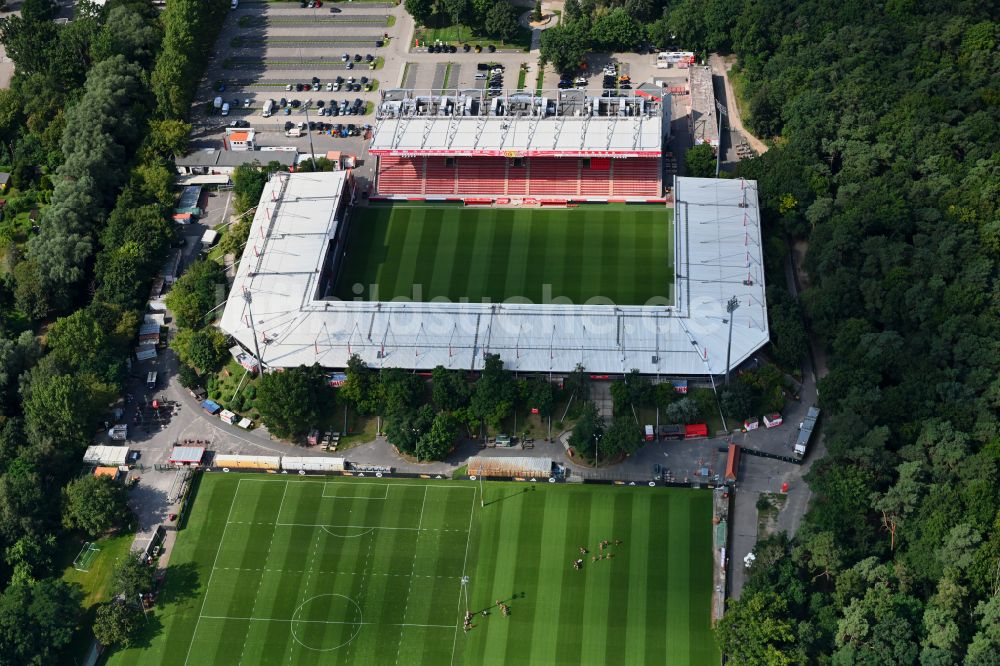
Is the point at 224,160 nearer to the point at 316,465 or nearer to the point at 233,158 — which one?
the point at 233,158

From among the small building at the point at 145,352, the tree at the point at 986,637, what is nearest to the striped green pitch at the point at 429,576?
the small building at the point at 145,352

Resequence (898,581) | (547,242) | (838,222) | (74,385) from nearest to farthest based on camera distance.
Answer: (898,581), (74,385), (838,222), (547,242)

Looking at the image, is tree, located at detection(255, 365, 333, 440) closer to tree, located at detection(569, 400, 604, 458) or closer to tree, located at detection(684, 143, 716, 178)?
tree, located at detection(569, 400, 604, 458)

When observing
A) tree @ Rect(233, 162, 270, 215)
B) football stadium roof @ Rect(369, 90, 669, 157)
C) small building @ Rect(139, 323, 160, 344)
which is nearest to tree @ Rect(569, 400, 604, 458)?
football stadium roof @ Rect(369, 90, 669, 157)

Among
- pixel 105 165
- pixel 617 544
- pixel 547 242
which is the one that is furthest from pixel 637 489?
pixel 105 165

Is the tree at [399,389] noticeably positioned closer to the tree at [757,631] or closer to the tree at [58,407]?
the tree at [58,407]

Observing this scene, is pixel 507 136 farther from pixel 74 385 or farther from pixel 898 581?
pixel 898 581

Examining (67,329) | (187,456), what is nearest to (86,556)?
(187,456)
